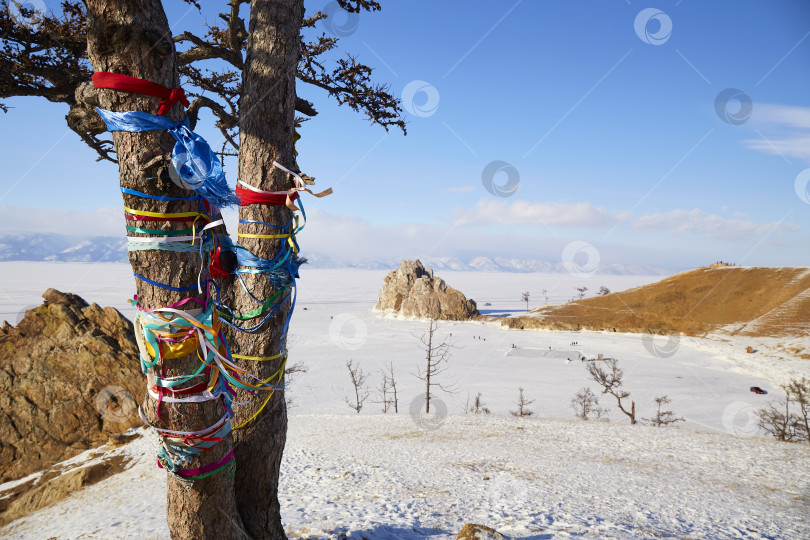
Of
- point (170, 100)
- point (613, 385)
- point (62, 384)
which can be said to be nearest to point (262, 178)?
point (170, 100)

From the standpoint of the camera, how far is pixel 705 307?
208 ft

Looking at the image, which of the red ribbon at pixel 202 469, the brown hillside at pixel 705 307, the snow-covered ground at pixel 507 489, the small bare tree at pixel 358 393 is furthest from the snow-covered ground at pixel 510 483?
the brown hillside at pixel 705 307

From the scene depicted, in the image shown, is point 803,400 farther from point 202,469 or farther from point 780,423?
point 202,469

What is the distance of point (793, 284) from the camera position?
62.8m

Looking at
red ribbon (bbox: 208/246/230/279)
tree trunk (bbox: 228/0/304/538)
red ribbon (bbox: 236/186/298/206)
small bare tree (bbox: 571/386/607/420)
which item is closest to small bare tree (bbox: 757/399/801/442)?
small bare tree (bbox: 571/386/607/420)

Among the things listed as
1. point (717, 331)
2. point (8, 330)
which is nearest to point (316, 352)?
point (8, 330)

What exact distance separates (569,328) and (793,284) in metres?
34.2

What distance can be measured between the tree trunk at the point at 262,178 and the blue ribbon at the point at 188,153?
105cm

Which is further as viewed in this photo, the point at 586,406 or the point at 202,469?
the point at 586,406

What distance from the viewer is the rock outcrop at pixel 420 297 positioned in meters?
74.3

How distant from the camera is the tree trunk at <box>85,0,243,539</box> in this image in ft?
8.34

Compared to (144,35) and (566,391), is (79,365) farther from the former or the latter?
(566,391)

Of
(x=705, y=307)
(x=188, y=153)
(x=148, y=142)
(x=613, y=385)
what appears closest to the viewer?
(x=188, y=153)

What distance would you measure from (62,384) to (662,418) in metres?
29.9
